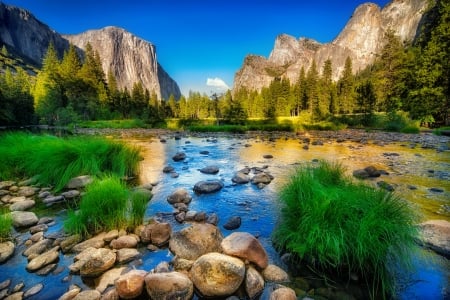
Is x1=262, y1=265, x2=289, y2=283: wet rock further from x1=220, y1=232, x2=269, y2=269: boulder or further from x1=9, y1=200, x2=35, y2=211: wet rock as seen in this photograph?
x1=9, y1=200, x2=35, y2=211: wet rock

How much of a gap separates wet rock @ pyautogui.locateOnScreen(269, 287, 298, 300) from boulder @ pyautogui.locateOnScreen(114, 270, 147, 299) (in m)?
1.45

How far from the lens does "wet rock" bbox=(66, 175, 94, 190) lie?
6400 millimetres

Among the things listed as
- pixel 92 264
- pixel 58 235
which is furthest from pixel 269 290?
pixel 58 235

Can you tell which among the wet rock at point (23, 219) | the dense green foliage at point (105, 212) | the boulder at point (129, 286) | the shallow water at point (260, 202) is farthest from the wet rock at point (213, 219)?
the wet rock at point (23, 219)

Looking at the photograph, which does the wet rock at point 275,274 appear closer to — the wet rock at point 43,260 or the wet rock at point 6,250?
the wet rock at point 43,260

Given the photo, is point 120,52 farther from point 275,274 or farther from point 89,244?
point 275,274

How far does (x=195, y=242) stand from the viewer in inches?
136

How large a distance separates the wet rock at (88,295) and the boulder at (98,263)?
468 mm

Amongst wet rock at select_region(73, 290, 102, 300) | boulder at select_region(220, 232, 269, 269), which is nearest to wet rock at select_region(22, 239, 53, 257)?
wet rock at select_region(73, 290, 102, 300)

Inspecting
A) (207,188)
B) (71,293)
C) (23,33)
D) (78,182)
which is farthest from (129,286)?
(23,33)

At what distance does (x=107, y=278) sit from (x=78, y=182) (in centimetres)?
433

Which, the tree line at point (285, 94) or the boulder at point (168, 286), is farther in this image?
the tree line at point (285, 94)

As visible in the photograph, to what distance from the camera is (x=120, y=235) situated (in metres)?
3.91

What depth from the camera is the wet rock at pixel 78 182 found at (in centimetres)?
640
